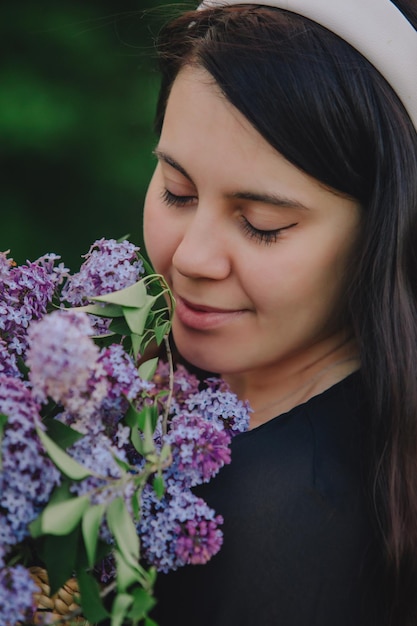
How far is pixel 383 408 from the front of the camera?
1.49 meters

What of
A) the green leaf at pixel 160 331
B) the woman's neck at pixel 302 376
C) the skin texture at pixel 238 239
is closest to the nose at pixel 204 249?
the skin texture at pixel 238 239

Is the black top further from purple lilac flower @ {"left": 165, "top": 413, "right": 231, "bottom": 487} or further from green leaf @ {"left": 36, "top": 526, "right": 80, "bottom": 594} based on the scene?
green leaf @ {"left": 36, "top": 526, "right": 80, "bottom": 594}

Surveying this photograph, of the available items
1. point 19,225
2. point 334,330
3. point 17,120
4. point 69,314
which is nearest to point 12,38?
point 17,120

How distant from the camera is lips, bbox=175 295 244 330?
1.53 m

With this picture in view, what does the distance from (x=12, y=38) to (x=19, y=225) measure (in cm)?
63

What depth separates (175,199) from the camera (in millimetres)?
1568

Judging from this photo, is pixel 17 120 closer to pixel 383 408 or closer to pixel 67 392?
pixel 383 408

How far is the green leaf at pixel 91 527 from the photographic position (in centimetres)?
105

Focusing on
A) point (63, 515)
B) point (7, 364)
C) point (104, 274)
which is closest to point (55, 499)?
point (63, 515)

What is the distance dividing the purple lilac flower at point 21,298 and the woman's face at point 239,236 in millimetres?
199

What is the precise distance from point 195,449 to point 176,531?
99 mm

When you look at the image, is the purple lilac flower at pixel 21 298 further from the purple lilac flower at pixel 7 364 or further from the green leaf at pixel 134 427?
the green leaf at pixel 134 427

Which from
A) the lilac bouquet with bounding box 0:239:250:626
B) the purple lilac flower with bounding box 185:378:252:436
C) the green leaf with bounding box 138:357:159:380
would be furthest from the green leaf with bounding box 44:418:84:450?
the purple lilac flower with bounding box 185:378:252:436

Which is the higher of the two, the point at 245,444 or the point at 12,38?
the point at 12,38
